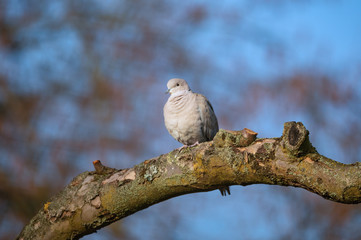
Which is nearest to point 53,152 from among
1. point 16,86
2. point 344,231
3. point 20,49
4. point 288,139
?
point 16,86

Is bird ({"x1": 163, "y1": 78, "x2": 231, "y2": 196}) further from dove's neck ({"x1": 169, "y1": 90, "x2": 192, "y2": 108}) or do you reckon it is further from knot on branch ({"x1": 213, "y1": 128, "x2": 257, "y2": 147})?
knot on branch ({"x1": 213, "y1": 128, "x2": 257, "y2": 147})

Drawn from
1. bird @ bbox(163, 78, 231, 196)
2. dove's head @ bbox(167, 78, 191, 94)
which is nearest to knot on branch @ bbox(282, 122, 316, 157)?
bird @ bbox(163, 78, 231, 196)

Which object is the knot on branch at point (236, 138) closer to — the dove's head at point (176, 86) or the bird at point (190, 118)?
the bird at point (190, 118)

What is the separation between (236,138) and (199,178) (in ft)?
0.91

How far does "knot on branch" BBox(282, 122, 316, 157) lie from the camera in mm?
1836

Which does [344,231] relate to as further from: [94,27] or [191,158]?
[94,27]

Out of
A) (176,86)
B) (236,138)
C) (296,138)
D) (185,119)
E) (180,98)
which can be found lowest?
(296,138)

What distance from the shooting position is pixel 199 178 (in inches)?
85.5

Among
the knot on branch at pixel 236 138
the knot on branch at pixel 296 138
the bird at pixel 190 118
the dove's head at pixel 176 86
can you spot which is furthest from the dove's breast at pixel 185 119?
the knot on branch at pixel 296 138

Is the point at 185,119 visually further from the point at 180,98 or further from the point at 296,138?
the point at 296,138

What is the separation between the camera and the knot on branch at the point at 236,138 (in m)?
2.07

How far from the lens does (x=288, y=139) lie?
6.16ft

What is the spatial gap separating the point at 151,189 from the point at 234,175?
501mm

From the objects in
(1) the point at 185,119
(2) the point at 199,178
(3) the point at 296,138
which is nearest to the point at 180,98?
(1) the point at 185,119
